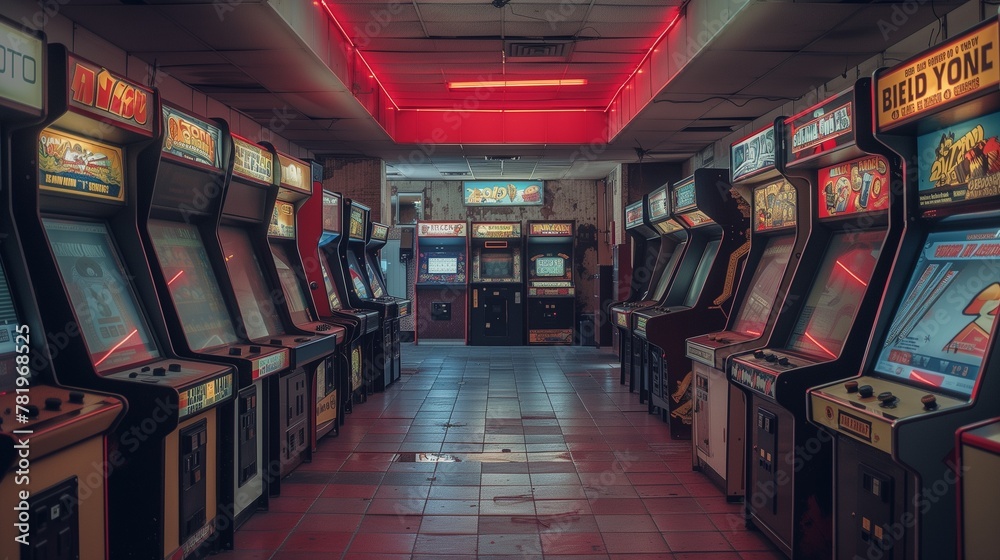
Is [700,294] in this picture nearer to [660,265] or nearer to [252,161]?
[660,265]

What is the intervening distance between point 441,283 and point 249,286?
7.46 meters

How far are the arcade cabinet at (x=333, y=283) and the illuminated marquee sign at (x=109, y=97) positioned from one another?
230cm

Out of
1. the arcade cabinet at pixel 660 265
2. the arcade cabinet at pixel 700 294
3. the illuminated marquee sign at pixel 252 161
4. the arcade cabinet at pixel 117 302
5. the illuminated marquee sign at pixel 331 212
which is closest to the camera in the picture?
the arcade cabinet at pixel 117 302

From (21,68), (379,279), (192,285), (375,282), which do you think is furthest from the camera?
(379,279)

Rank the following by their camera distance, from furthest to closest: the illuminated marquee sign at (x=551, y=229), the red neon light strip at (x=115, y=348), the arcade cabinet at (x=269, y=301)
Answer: the illuminated marquee sign at (x=551, y=229) → the arcade cabinet at (x=269, y=301) → the red neon light strip at (x=115, y=348)

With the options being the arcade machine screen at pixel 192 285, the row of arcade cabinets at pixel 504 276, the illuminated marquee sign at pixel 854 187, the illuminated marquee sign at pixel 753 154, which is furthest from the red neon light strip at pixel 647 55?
the arcade machine screen at pixel 192 285

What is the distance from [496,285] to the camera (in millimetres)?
11273

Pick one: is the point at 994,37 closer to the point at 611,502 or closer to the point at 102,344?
the point at 611,502

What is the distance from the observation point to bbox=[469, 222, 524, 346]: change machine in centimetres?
1132

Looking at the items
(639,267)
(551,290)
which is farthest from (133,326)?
(551,290)

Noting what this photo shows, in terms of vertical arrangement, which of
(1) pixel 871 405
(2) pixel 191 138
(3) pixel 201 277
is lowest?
(1) pixel 871 405

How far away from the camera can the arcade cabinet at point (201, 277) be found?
2.94 meters

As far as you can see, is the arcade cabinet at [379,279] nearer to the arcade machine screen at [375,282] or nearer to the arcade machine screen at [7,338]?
the arcade machine screen at [375,282]

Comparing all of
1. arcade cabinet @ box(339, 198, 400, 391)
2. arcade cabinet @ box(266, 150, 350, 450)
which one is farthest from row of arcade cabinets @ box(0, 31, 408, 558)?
arcade cabinet @ box(339, 198, 400, 391)
